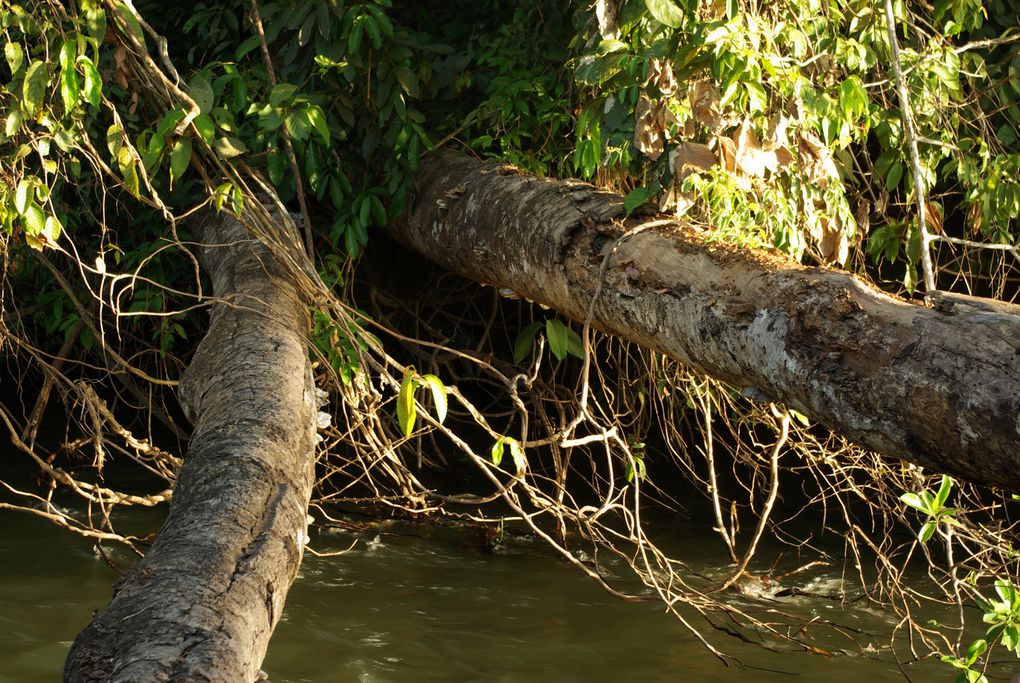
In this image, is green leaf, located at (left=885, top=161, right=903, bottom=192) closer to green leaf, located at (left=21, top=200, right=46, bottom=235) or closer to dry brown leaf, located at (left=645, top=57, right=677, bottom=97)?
dry brown leaf, located at (left=645, top=57, right=677, bottom=97)

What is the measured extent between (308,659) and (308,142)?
1.81 meters

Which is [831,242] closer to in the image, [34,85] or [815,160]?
[815,160]

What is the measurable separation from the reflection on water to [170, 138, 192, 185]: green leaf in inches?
57.6

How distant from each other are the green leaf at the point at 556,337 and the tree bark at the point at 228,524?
0.70m

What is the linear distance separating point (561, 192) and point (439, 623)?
60.1 inches

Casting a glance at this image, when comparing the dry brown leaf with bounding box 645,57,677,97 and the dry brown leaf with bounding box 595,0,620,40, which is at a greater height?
the dry brown leaf with bounding box 595,0,620,40

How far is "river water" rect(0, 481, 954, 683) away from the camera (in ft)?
10.7

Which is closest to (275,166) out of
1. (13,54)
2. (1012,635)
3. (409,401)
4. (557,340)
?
(13,54)

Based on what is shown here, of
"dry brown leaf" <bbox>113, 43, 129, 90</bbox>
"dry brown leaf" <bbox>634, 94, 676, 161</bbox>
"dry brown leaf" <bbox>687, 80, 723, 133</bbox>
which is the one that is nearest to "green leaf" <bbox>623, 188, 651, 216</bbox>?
"dry brown leaf" <bbox>634, 94, 676, 161</bbox>

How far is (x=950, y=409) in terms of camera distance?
1.72 m

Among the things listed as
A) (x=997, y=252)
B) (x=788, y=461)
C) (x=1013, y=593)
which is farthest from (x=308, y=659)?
(x=788, y=461)

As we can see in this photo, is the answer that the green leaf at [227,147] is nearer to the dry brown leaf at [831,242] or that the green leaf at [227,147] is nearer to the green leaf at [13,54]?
the green leaf at [13,54]

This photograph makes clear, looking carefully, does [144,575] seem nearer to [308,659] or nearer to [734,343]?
[734,343]

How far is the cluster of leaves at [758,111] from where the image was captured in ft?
8.64
